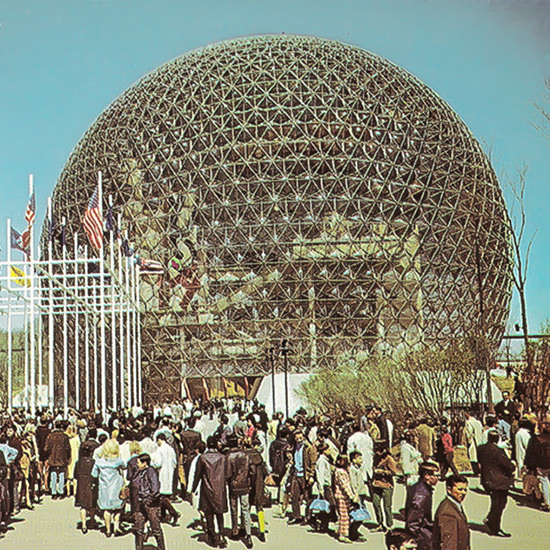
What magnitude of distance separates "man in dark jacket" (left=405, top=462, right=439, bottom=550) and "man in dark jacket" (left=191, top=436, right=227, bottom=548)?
2.85 m

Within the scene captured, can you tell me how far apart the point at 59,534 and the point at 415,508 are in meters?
5.32

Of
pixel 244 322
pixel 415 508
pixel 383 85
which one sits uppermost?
pixel 383 85

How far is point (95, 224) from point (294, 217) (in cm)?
2367

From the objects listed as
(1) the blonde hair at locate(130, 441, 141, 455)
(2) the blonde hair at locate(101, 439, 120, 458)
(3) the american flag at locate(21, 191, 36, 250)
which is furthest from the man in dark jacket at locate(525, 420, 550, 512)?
(3) the american flag at locate(21, 191, 36, 250)

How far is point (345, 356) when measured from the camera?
46.7m

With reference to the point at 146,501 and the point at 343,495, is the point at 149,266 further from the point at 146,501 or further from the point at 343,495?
the point at 146,501

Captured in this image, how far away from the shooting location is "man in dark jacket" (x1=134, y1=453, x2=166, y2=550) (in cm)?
974

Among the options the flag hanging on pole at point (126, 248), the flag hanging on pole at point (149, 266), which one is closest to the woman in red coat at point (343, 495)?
the flag hanging on pole at point (126, 248)

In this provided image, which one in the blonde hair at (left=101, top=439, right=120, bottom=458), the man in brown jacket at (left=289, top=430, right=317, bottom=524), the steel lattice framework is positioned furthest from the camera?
the steel lattice framework

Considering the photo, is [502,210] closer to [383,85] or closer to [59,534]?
[383,85]

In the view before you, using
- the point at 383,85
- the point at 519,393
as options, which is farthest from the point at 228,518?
the point at 383,85

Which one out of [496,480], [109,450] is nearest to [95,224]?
[109,450]

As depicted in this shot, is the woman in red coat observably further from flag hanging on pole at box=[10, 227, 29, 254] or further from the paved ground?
flag hanging on pole at box=[10, 227, 29, 254]

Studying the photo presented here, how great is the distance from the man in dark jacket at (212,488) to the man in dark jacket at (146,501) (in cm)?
54
